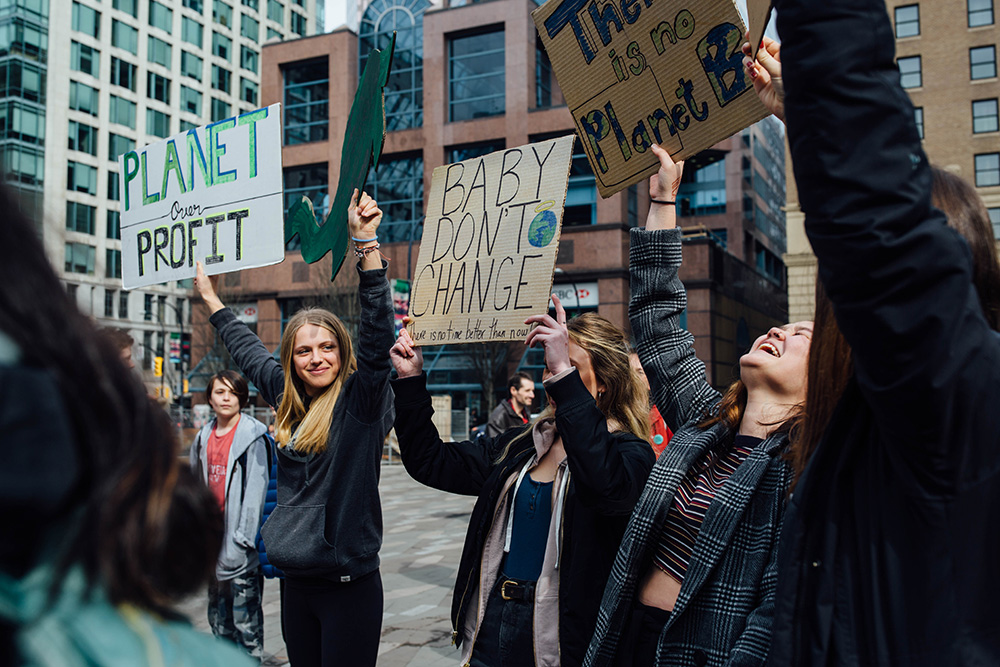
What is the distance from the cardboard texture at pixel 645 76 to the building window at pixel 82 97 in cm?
5897

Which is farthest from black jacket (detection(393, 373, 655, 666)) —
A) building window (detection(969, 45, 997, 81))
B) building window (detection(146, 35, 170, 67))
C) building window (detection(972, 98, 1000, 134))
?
building window (detection(146, 35, 170, 67))

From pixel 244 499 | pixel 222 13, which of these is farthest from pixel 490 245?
pixel 222 13

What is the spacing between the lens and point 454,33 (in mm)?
34156

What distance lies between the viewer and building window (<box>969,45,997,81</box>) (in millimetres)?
35562

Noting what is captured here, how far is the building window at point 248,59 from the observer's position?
213 feet

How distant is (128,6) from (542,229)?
208 feet

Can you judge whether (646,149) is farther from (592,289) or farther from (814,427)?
(592,289)

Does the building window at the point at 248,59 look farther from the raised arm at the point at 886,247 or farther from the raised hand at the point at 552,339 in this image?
the raised arm at the point at 886,247

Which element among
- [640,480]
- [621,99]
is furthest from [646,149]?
[640,480]

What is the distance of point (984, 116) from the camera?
117ft

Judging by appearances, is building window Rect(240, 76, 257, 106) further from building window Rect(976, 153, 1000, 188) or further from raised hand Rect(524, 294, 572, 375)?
raised hand Rect(524, 294, 572, 375)

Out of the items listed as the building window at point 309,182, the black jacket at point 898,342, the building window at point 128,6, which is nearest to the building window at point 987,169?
the building window at point 309,182

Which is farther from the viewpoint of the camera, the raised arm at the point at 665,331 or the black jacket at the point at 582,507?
A: the raised arm at the point at 665,331

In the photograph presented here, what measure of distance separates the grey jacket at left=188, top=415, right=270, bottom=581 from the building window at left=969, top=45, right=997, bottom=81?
131 ft
